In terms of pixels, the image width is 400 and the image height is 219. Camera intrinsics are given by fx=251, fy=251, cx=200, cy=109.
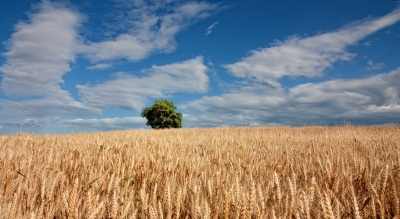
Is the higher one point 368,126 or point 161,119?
point 161,119

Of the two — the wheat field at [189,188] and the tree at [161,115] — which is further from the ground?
the tree at [161,115]

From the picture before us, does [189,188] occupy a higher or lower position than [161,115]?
lower

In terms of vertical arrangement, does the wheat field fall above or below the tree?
below

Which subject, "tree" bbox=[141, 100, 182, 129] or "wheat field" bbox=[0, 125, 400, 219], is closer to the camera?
"wheat field" bbox=[0, 125, 400, 219]

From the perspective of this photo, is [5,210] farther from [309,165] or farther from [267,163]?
[309,165]

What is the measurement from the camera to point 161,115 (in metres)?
47.7

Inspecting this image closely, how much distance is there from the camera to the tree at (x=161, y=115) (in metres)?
48.0

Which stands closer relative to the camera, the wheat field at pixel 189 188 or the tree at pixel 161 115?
the wheat field at pixel 189 188

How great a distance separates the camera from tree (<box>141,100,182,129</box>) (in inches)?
1889

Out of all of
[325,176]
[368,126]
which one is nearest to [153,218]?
[325,176]

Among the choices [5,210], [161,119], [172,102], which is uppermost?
[172,102]

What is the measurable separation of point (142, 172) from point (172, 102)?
4901cm

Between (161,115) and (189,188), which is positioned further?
(161,115)

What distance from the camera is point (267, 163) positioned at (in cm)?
425
